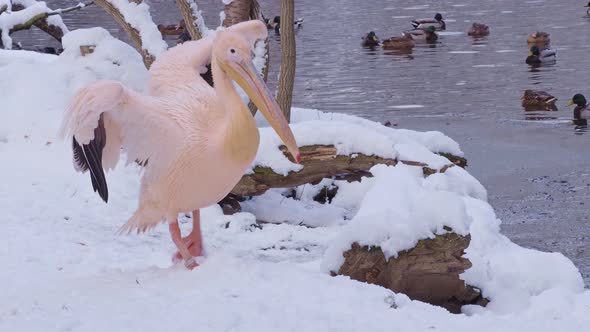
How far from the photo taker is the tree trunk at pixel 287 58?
33.4 ft

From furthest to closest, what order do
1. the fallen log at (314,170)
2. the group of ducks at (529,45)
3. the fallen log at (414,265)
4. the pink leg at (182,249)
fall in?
1. the group of ducks at (529,45)
2. the fallen log at (314,170)
3. the fallen log at (414,265)
4. the pink leg at (182,249)

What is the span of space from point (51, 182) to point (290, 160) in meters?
2.22

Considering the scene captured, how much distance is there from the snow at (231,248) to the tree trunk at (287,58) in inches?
36.7

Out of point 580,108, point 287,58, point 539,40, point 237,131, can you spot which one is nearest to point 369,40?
point 539,40

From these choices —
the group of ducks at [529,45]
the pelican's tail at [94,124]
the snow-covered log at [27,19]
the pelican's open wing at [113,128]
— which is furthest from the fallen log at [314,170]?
the group of ducks at [529,45]

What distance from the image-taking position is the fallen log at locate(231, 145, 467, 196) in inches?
346

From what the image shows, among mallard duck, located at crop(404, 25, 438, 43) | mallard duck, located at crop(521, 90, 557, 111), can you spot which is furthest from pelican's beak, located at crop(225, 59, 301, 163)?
mallard duck, located at crop(404, 25, 438, 43)

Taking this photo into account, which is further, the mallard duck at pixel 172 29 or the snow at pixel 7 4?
the mallard duck at pixel 172 29

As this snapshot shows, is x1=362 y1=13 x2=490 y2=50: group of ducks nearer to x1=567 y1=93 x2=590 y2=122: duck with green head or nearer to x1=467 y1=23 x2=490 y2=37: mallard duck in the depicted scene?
x1=467 y1=23 x2=490 y2=37: mallard duck

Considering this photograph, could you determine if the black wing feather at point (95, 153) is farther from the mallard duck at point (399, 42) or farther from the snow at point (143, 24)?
the mallard duck at point (399, 42)

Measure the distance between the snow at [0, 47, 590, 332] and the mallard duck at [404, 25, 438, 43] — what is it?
19.5 metres

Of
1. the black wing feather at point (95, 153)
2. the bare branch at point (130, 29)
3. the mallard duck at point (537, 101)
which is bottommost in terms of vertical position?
the mallard duck at point (537, 101)

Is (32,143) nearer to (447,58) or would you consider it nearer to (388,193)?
(388,193)

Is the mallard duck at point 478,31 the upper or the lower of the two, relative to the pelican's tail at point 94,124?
lower
